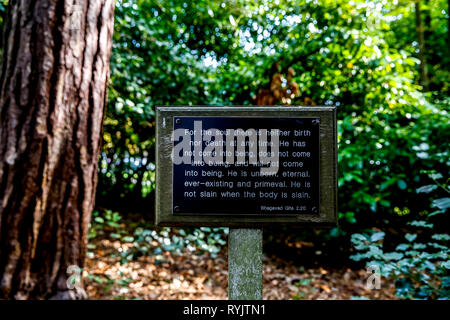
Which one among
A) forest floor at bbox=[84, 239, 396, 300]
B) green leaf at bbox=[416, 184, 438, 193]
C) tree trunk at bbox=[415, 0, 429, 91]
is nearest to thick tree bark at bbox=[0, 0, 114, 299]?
forest floor at bbox=[84, 239, 396, 300]

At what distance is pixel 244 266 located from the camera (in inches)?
66.0

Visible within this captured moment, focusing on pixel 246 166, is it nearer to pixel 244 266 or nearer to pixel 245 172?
pixel 245 172

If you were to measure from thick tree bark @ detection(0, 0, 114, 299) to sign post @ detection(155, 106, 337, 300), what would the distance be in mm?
745

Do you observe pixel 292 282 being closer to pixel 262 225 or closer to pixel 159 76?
pixel 262 225

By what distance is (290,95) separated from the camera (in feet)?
13.8

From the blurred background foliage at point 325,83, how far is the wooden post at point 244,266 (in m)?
2.04

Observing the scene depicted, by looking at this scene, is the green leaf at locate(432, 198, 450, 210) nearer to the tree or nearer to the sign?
the sign

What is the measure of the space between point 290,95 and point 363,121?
1046 millimetres

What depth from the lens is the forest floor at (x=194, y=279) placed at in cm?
348

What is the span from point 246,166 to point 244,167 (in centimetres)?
1

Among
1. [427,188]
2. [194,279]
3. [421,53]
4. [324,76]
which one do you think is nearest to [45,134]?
[427,188]

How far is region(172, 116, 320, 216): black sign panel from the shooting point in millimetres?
1616

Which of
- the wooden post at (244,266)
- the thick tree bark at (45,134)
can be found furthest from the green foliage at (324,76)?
the wooden post at (244,266)
